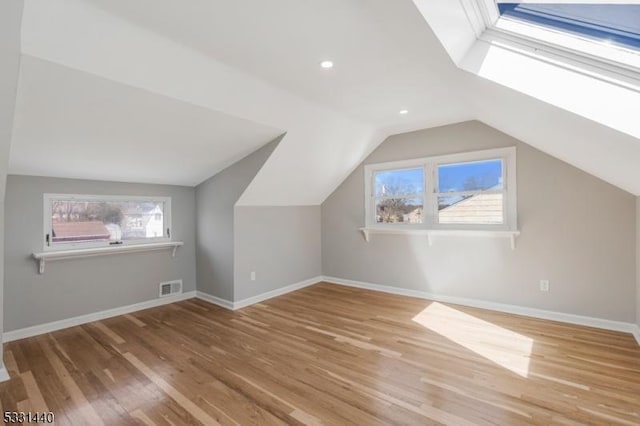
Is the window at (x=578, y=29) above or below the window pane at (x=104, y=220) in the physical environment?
above

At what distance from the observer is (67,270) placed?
3.22 m

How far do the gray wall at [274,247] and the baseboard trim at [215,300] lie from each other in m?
0.14

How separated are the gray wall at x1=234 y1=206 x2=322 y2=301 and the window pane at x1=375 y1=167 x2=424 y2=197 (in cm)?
116

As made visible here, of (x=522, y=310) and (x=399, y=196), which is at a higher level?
(x=399, y=196)

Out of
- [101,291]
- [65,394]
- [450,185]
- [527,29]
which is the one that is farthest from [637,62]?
[101,291]

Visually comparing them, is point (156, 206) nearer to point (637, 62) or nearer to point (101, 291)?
point (101, 291)

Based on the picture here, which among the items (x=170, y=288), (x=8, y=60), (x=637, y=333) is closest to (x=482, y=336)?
(x=637, y=333)

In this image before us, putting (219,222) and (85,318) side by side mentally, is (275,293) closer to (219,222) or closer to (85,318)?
(219,222)

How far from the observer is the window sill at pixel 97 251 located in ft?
9.88

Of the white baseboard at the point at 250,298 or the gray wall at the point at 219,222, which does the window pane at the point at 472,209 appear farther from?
the gray wall at the point at 219,222

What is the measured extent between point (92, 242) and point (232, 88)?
258 cm

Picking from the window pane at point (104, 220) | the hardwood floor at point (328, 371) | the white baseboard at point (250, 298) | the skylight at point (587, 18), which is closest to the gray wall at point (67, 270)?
the window pane at point (104, 220)

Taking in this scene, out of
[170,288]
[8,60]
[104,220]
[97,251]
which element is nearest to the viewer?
[8,60]

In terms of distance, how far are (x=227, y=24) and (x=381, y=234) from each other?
3.42 m
